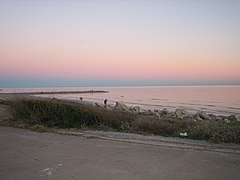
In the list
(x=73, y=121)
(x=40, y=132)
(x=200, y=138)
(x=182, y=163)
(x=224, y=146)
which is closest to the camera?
(x=182, y=163)

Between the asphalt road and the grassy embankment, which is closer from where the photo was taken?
the asphalt road

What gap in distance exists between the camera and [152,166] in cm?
527

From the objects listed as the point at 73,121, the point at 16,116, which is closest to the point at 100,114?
the point at 73,121

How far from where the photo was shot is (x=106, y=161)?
5641mm

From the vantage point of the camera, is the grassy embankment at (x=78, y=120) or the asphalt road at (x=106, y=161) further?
the grassy embankment at (x=78, y=120)

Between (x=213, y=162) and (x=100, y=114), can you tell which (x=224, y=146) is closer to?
(x=213, y=162)

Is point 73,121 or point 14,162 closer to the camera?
point 14,162

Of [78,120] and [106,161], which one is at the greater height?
[78,120]

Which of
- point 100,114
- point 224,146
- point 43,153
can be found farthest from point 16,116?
point 224,146

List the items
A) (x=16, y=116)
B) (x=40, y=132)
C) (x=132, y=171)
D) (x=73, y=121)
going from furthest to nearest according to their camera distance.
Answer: (x=16, y=116)
(x=73, y=121)
(x=40, y=132)
(x=132, y=171)

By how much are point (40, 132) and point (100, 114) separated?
2.93 meters

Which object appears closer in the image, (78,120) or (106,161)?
(106,161)

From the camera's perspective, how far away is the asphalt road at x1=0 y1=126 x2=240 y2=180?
475 centimetres

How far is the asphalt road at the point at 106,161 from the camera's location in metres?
4.75
